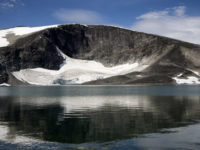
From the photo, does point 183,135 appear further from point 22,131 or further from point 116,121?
point 22,131

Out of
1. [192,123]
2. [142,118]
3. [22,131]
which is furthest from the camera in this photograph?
[142,118]

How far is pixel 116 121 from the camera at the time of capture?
34.4 metres

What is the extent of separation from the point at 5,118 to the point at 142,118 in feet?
52.4

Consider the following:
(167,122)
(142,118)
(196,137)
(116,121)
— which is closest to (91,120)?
(116,121)

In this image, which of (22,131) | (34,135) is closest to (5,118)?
(22,131)

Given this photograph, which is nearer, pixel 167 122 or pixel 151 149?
pixel 151 149

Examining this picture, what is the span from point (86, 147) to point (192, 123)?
14.9m

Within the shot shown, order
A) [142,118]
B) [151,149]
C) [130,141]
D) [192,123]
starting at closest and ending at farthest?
[151,149] < [130,141] < [192,123] < [142,118]

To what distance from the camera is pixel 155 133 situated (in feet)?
90.1

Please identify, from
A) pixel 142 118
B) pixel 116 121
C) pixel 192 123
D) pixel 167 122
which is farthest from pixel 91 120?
pixel 192 123

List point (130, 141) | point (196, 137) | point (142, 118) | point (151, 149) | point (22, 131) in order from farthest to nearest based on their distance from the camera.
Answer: point (142, 118) → point (22, 131) → point (196, 137) → point (130, 141) → point (151, 149)

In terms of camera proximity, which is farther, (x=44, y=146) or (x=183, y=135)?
(x=183, y=135)

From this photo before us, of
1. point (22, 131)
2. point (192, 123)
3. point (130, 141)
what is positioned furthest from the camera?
point (192, 123)

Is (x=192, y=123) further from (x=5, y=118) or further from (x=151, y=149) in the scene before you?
(x=5, y=118)
